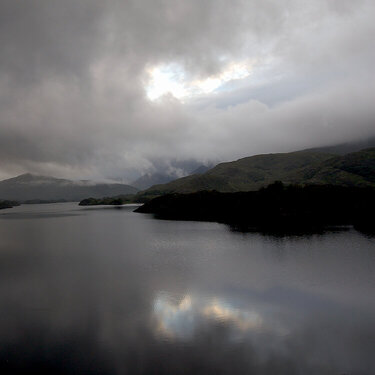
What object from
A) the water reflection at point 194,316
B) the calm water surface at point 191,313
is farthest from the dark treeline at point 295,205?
the water reflection at point 194,316

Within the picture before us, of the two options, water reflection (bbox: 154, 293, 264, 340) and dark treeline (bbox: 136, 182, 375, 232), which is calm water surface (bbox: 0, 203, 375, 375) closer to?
water reflection (bbox: 154, 293, 264, 340)

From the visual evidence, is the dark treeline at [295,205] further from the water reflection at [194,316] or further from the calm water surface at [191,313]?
the water reflection at [194,316]

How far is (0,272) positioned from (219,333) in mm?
45887

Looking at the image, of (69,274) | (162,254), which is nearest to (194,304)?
(69,274)

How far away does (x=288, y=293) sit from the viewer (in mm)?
40594

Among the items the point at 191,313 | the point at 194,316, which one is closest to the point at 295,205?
the point at 191,313

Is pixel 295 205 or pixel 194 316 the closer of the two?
pixel 194 316

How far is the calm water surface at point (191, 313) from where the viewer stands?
24.3 m

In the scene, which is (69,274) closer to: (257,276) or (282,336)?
(257,276)

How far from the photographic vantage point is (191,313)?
112ft

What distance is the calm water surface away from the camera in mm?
24328

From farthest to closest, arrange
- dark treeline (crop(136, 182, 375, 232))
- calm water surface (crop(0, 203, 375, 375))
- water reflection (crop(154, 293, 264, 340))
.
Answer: dark treeline (crop(136, 182, 375, 232)) → water reflection (crop(154, 293, 264, 340)) → calm water surface (crop(0, 203, 375, 375))

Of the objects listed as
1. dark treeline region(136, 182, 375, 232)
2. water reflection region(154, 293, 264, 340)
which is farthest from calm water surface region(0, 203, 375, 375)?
dark treeline region(136, 182, 375, 232)

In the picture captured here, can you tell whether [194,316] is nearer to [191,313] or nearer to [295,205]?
[191,313]
